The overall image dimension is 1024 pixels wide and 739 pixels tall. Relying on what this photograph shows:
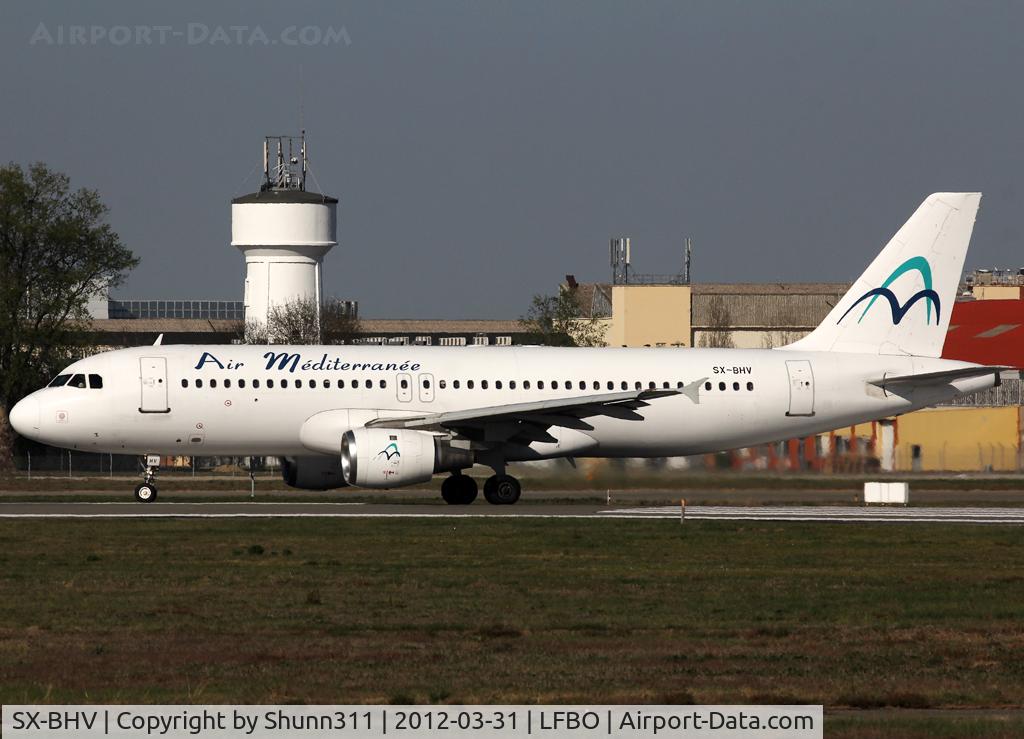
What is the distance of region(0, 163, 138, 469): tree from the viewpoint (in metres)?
66.1

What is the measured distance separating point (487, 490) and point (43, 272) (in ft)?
117

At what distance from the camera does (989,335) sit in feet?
261

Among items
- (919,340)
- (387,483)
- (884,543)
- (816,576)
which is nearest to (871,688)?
(816,576)

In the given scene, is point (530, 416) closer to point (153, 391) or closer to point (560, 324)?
point (153, 391)

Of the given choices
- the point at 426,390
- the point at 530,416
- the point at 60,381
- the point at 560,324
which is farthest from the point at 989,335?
the point at 60,381

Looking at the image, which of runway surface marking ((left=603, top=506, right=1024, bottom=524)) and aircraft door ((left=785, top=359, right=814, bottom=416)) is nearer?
runway surface marking ((left=603, top=506, right=1024, bottom=524))

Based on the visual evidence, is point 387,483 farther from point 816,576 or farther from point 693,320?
point 693,320

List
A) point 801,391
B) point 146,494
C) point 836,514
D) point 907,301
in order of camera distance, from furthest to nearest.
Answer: point 907,301, point 801,391, point 146,494, point 836,514

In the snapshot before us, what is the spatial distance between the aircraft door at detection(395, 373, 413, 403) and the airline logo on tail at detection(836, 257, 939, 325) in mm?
11491

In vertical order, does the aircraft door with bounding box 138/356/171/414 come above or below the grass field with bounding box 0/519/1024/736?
above

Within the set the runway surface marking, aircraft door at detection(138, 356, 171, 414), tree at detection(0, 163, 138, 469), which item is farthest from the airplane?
tree at detection(0, 163, 138, 469)

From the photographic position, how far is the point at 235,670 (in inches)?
591

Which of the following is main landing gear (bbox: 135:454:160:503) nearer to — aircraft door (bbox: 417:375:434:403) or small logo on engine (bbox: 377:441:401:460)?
aircraft door (bbox: 417:375:434:403)

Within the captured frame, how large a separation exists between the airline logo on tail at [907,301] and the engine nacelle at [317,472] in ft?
44.0
